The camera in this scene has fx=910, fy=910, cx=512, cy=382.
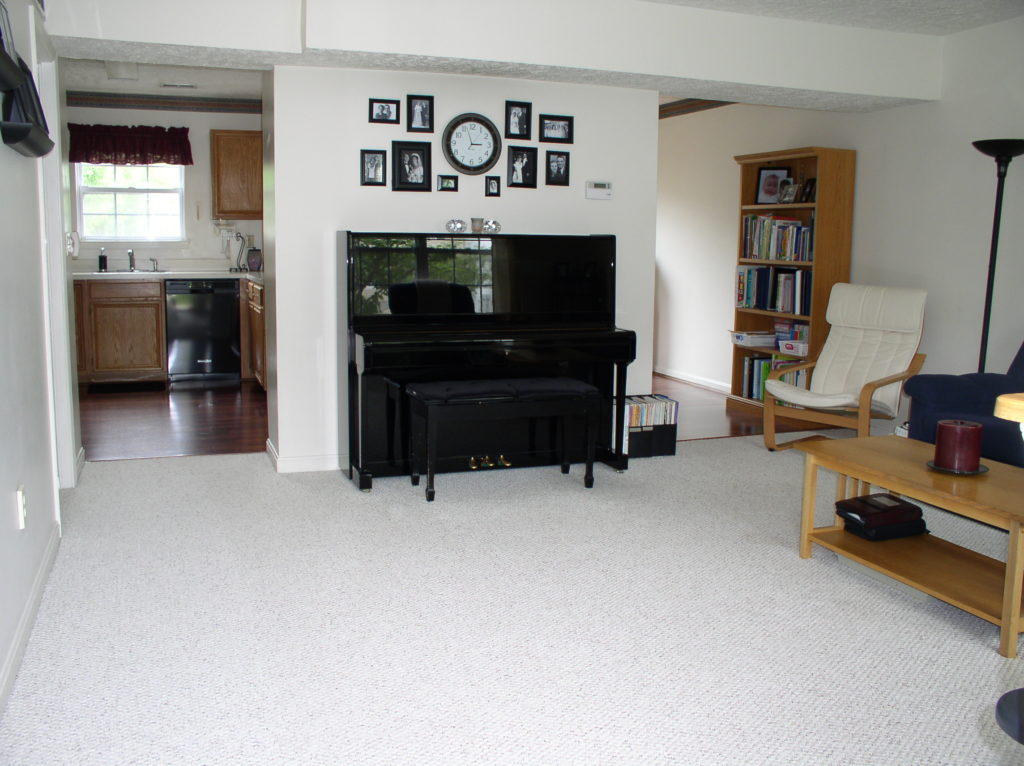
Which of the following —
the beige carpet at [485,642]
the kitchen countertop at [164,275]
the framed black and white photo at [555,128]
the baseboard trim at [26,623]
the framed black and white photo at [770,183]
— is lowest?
the beige carpet at [485,642]

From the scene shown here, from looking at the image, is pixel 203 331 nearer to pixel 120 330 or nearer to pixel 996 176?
pixel 120 330

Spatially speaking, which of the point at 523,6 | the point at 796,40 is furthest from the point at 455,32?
the point at 796,40

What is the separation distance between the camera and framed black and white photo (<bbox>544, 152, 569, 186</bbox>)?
4.73 m

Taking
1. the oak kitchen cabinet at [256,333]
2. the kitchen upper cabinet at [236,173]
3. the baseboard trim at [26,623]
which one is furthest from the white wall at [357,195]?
the kitchen upper cabinet at [236,173]

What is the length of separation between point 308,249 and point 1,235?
199cm

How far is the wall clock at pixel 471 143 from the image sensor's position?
4531mm

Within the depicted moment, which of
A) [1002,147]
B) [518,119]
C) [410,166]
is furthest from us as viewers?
[518,119]

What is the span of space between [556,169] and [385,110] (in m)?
0.93

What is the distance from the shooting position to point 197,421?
5695mm

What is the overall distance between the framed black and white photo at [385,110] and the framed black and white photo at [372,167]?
15 cm

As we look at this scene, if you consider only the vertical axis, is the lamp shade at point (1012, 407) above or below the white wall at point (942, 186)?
below

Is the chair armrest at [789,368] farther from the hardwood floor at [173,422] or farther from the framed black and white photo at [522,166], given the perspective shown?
the hardwood floor at [173,422]

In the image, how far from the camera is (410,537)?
355 centimetres

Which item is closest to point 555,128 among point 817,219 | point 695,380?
point 817,219
